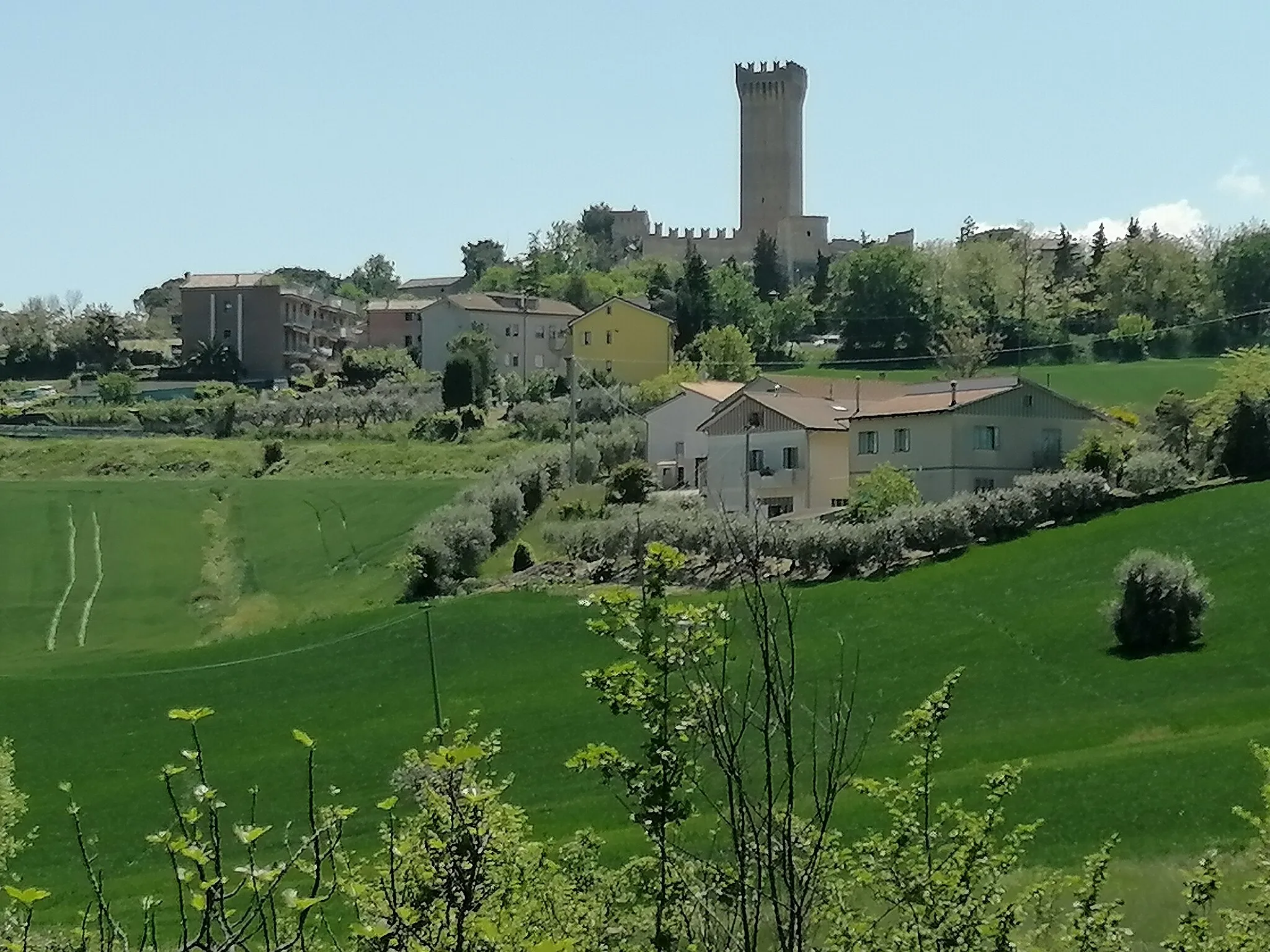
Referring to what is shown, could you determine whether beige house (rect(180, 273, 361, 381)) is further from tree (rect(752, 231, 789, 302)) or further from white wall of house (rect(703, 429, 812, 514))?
white wall of house (rect(703, 429, 812, 514))

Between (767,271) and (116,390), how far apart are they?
51.5 metres

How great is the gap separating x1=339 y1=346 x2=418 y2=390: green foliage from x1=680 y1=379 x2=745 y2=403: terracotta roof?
76.0 feet

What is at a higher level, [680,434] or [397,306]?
[397,306]

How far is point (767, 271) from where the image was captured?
391ft

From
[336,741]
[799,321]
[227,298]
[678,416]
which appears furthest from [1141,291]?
[336,741]

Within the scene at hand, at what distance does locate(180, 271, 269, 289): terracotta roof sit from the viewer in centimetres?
10012

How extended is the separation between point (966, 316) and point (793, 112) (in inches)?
2611

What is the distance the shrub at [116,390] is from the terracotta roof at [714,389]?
3042 centimetres

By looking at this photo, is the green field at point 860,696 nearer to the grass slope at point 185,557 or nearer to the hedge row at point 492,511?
the grass slope at point 185,557

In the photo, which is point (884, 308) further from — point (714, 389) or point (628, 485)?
point (628, 485)

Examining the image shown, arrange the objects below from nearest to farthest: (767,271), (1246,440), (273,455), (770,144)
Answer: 1. (1246,440)
2. (273,455)
3. (767,271)
4. (770,144)

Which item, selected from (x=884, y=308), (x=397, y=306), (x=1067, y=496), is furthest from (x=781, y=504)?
(x=397, y=306)

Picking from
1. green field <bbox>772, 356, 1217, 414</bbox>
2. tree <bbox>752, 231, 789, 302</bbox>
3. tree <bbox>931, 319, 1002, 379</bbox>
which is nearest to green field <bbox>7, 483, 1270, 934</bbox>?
green field <bbox>772, 356, 1217, 414</bbox>

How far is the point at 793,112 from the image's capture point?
150000 mm
